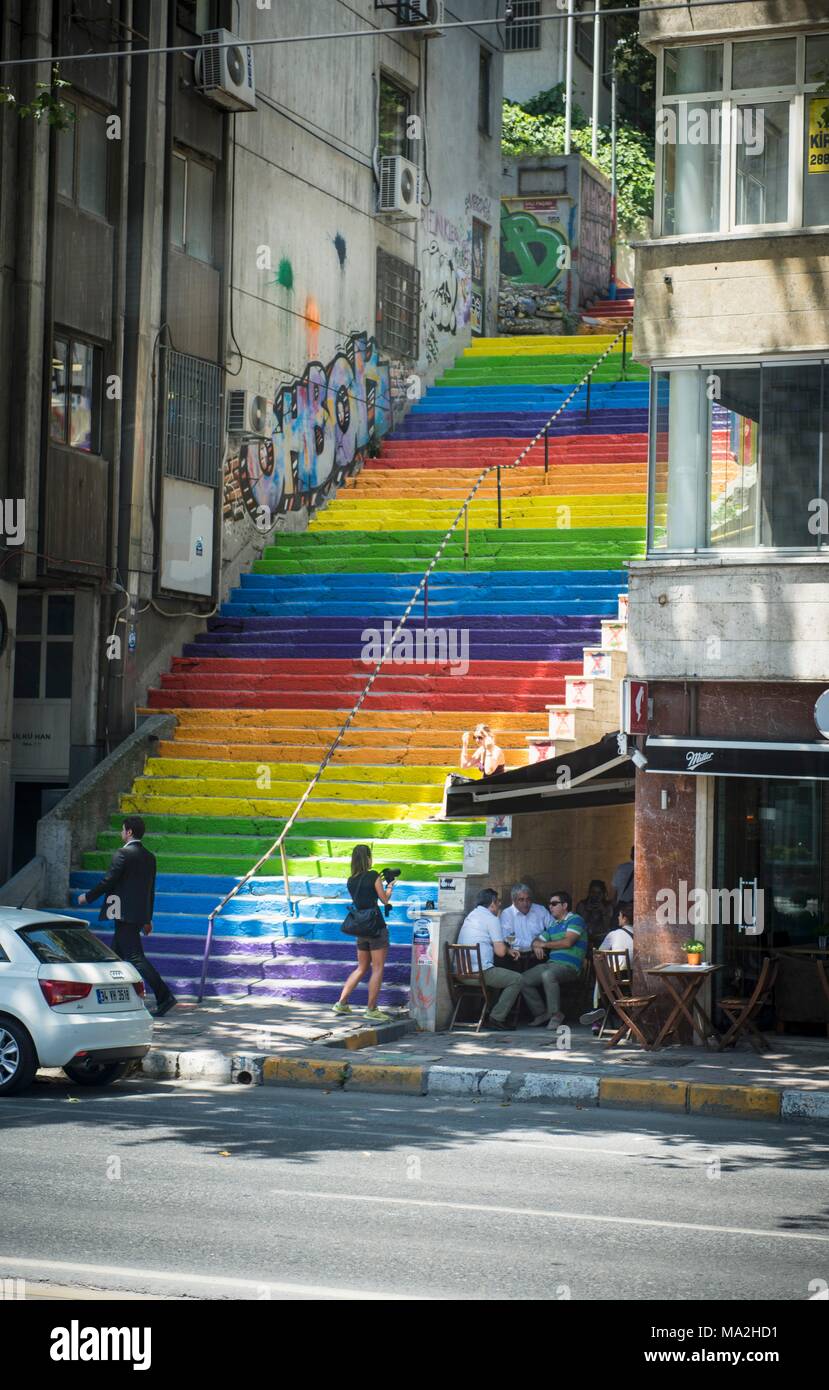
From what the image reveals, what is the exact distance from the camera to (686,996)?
Result: 639 inches

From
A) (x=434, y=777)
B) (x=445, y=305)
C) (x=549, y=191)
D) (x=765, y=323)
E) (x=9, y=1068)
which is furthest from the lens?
(x=549, y=191)

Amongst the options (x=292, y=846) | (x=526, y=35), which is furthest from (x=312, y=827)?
(x=526, y=35)

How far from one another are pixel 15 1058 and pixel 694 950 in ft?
20.8

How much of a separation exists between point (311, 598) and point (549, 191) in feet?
65.6

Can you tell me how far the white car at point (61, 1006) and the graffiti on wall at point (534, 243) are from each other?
99.0ft

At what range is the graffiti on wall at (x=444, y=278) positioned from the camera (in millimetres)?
33469

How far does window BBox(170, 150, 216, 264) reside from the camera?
24461 mm

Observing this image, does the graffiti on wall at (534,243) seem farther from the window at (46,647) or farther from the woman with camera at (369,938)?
the woman with camera at (369,938)

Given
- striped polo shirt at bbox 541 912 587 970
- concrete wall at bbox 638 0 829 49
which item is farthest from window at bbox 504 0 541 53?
striped polo shirt at bbox 541 912 587 970

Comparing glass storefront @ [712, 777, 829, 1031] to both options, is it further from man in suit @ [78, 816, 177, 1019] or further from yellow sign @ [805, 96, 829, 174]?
yellow sign @ [805, 96, 829, 174]

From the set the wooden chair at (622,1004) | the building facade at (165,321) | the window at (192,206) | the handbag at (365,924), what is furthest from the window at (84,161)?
the wooden chair at (622,1004)

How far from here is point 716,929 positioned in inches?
668
